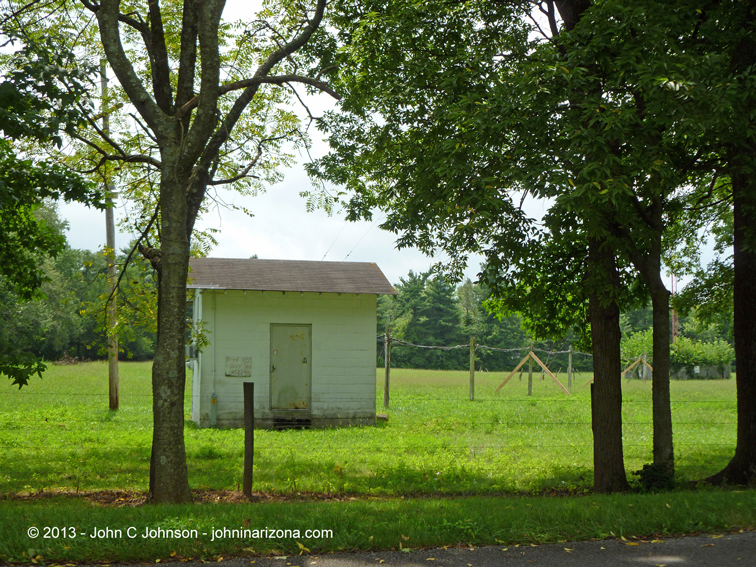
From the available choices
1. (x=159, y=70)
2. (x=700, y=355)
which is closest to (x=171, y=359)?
(x=159, y=70)

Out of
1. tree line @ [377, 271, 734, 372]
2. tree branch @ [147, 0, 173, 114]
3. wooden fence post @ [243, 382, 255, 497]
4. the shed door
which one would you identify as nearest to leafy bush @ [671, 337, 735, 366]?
tree line @ [377, 271, 734, 372]

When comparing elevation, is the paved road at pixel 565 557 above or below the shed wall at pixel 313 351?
below

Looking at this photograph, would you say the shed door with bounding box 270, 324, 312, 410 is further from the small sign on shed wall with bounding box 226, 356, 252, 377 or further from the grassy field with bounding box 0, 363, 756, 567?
the grassy field with bounding box 0, 363, 756, 567

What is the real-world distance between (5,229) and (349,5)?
6.70m

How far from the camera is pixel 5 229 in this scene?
32.5ft

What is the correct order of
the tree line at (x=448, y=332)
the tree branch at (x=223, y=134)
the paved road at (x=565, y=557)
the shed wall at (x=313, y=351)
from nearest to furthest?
1. the paved road at (x=565, y=557)
2. the tree branch at (x=223, y=134)
3. the shed wall at (x=313, y=351)
4. the tree line at (x=448, y=332)

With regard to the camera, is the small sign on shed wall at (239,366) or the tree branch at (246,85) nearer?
the tree branch at (246,85)

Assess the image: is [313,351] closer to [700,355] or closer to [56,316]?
[700,355]

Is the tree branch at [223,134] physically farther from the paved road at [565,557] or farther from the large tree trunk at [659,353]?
the large tree trunk at [659,353]

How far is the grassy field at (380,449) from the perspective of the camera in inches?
373

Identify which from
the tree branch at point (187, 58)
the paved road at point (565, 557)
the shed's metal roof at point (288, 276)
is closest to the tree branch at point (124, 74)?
the tree branch at point (187, 58)

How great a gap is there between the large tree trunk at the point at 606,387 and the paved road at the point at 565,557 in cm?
348

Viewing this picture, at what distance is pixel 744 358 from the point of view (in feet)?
30.0

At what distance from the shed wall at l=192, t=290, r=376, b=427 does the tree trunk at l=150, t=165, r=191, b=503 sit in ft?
28.7
